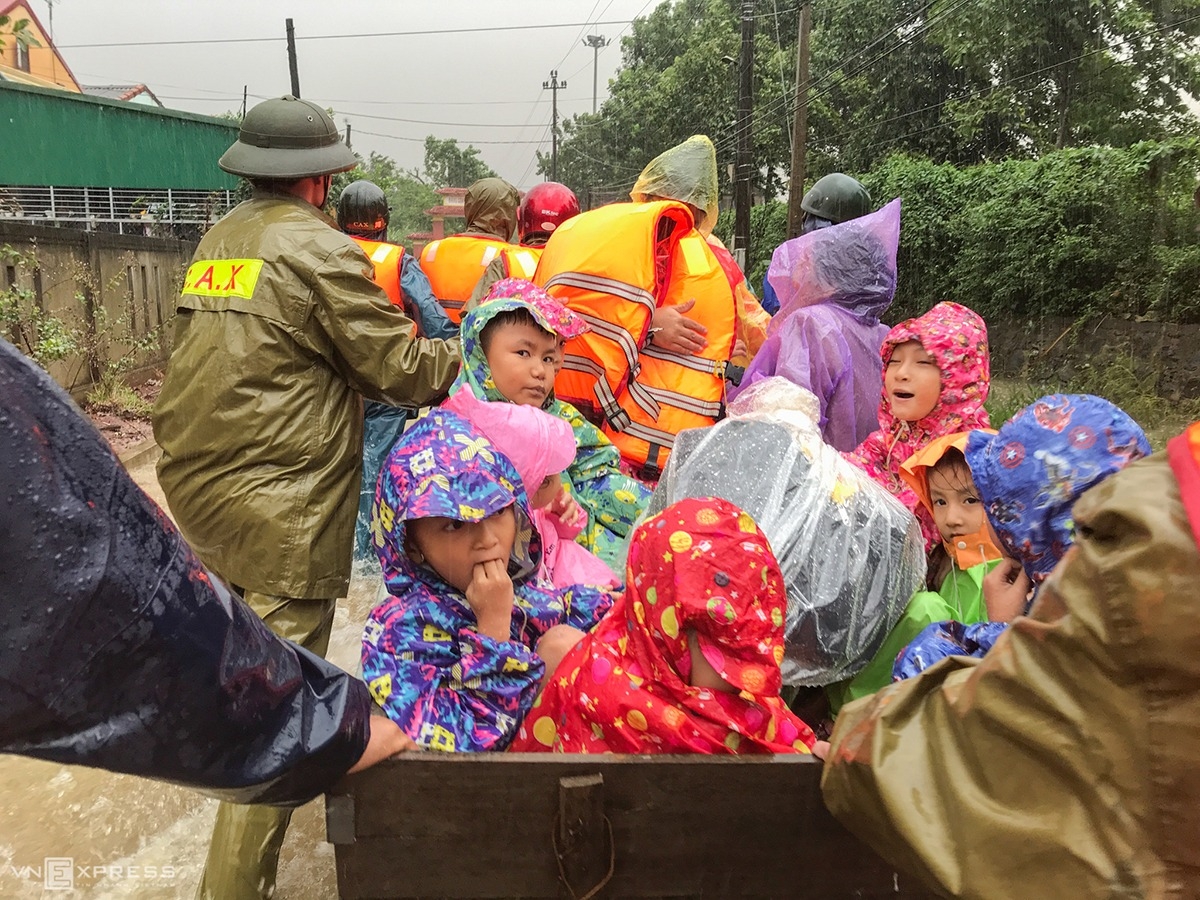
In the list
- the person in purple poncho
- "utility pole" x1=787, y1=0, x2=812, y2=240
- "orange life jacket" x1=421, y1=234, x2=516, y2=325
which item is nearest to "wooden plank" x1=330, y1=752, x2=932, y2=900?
the person in purple poncho

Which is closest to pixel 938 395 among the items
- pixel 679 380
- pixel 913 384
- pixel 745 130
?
pixel 913 384

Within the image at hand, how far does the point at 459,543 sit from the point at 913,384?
1615 mm

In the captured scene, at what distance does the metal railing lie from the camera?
18.5 metres

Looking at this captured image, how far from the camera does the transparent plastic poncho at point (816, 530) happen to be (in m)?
1.90

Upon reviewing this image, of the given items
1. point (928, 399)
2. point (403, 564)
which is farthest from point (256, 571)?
point (928, 399)

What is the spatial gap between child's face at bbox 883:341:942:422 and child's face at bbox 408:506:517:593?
1.47m

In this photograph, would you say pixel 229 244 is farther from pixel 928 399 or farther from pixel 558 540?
pixel 928 399

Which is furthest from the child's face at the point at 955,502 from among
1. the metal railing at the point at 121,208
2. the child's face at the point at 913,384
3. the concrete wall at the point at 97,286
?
the metal railing at the point at 121,208

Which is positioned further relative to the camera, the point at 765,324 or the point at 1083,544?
the point at 765,324

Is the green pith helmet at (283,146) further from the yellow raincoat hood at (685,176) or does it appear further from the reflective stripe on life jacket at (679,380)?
the yellow raincoat hood at (685,176)

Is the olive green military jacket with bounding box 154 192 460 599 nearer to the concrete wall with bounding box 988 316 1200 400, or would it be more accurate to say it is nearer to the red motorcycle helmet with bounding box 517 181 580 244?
the red motorcycle helmet with bounding box 517 181 580 244

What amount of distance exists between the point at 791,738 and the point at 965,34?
1786cm

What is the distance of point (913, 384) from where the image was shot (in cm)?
277

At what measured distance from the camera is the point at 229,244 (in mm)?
2590
